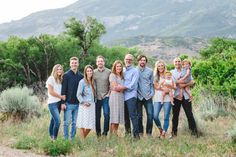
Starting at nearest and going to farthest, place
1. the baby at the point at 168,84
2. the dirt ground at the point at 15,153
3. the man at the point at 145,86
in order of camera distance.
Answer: the dirt ground at the point at 15,153 < the man at the point at 145,86 < the baby at the point at 168,84

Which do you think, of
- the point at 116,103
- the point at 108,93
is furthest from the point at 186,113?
the point at 108,93

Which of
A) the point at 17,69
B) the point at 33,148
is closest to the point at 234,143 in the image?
the point at 33,148

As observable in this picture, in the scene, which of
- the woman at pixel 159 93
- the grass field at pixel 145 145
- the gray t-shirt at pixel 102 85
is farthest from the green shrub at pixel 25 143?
the woman at pixel 159 93

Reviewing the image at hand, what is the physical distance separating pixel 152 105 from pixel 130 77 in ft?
2.73

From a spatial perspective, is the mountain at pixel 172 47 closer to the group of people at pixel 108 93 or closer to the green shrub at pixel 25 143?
the group of people at pixel 108 93

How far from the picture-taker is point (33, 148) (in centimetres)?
951

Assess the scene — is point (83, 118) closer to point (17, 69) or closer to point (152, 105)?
point (152, 105)

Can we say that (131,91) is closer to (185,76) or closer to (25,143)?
(185,76)

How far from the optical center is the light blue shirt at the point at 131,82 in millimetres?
9953

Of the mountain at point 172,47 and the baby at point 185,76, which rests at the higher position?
the baby at point 185,76

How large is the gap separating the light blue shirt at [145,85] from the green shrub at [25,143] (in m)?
2.42

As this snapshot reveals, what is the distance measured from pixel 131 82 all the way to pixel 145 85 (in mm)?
375

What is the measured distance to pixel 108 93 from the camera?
10.1m

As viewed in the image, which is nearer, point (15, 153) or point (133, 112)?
point (15, 153)
